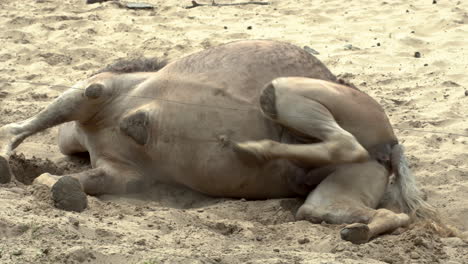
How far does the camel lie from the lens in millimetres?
4508

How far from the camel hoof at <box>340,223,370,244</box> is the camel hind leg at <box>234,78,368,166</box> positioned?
50 cm

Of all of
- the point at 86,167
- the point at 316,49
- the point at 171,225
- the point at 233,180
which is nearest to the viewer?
the point at 171,225

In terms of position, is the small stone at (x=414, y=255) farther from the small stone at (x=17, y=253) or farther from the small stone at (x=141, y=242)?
the small stone at (x=17, y=253)

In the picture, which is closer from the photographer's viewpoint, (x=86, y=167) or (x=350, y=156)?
(x=350, y=156)

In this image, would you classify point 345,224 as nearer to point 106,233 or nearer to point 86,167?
point 106,233

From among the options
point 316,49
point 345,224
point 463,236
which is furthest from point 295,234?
point 316,49

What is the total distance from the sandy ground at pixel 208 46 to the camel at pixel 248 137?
0.39ft

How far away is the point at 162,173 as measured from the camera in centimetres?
504

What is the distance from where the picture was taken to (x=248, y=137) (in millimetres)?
4703

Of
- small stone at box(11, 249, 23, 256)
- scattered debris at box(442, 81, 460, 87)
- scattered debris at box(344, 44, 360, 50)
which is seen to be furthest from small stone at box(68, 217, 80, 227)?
scattered debris at box(344, 44, 360, 50)

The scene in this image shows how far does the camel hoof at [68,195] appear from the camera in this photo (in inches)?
171

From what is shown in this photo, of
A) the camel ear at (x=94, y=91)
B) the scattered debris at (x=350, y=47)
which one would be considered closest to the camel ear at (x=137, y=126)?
the camel ear at (x=94, y=91)

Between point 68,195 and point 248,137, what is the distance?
1043 millimetres

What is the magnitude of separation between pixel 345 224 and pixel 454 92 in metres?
2.91
